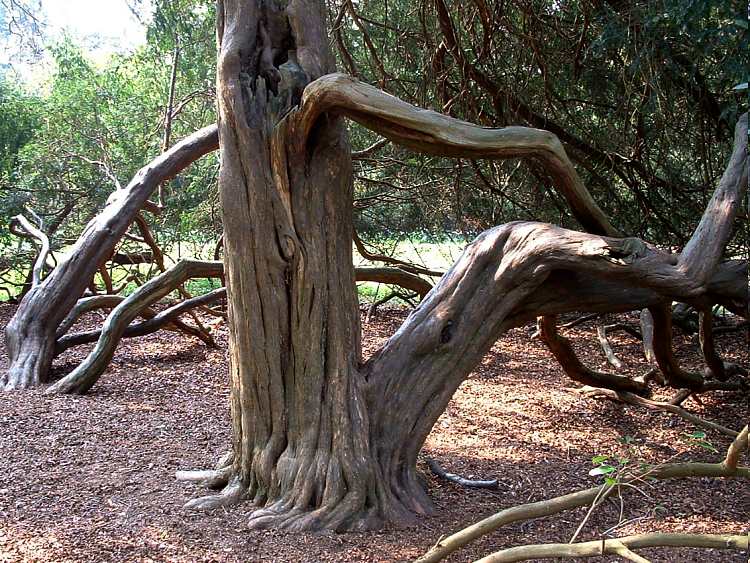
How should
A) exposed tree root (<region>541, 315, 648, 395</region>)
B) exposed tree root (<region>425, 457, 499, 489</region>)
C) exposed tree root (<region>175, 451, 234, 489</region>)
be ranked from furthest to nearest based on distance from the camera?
exposed tree root (<region>541, 315, 648, 395</region>)
exposed tree root (<region>425, 457, 499, 489</region>)
exposed tree root (<region>175, 451, 234, 489</region>)

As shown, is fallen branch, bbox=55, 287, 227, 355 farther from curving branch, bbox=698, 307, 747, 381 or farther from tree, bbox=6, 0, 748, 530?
curving branch, bbox=698, 307, 747, 381

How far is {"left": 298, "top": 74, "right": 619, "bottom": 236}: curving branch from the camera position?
3277 mm

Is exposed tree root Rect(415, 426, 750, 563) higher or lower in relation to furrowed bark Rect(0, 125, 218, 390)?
lower

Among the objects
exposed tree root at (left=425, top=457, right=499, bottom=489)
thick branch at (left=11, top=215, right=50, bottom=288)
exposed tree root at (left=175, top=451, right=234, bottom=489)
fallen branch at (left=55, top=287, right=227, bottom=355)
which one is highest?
thick branch at (left=11, top=215, right=50, bottom=288)

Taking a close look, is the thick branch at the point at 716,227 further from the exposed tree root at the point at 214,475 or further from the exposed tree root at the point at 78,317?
the exposed tree root at the point at 78,317

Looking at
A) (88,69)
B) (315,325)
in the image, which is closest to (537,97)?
(315,325)

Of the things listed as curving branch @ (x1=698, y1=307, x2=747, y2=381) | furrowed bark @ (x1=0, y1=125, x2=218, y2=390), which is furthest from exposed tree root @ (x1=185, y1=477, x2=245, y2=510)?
furrowed bark @ (x1=0, y1=125, x2=218, y2=390)

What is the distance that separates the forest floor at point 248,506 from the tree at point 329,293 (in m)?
0.24

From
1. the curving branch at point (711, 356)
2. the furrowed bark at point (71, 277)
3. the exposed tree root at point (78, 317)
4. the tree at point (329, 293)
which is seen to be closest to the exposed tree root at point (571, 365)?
the curving branch at point (711, 356)

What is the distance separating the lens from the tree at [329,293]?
3455mm

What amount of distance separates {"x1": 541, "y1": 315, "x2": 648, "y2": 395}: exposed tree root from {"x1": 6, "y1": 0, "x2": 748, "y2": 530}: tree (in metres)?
0.89

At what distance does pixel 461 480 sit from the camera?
4000mm

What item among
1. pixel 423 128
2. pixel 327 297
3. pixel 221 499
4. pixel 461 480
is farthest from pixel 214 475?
pixel 423 128

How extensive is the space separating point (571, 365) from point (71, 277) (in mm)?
3915
